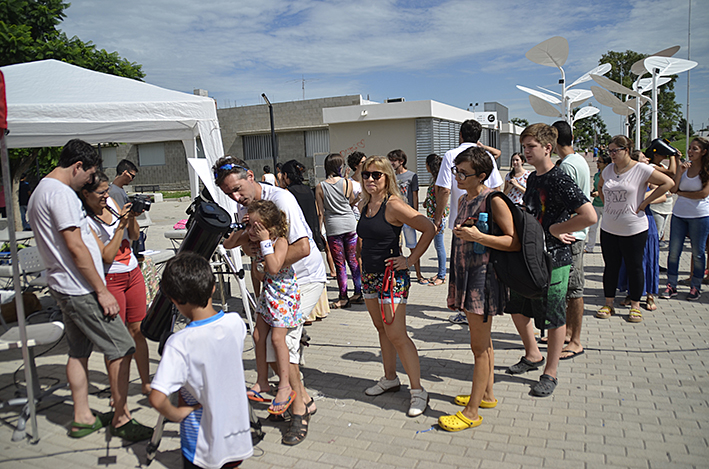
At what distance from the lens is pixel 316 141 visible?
3403cm

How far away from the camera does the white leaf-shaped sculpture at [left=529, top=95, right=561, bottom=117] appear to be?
25.5 meters

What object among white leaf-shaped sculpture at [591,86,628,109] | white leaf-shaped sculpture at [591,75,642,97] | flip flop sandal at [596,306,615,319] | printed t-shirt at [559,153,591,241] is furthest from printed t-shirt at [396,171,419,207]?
white leaf-shaped sculpture at [591,86,628,109]

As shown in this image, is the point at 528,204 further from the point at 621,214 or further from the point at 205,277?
the point at 205,277

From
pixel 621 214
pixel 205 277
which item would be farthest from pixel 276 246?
pixel 621 214

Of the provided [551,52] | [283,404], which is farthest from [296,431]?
[551,52]

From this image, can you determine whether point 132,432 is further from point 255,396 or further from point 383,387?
point 383,387

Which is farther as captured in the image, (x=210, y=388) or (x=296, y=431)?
(x=296, y=431)

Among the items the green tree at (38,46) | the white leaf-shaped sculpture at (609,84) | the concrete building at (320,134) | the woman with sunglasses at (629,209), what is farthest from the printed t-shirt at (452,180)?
the concrete building at (320,134)

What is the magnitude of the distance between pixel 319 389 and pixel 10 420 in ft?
7.58

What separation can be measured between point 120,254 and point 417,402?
2.42 m

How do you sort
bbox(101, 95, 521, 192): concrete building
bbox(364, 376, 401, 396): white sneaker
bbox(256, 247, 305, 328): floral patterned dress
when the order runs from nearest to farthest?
bbox(256, 247, 305, 328): floral patterned dress → bbox(364, 376, 401, 396): white sneaker → bbox(101, 95, 521, 192): concrete building

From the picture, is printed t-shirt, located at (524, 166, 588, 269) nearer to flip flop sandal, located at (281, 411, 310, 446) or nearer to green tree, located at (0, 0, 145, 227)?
flip flop sandal, located at (281, 411, 310, 446)

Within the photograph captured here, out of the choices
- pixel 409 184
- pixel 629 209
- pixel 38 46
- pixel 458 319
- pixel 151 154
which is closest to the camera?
pixel 629 209

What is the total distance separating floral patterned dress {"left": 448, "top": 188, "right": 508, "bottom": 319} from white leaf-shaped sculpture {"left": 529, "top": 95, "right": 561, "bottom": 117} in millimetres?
24727
